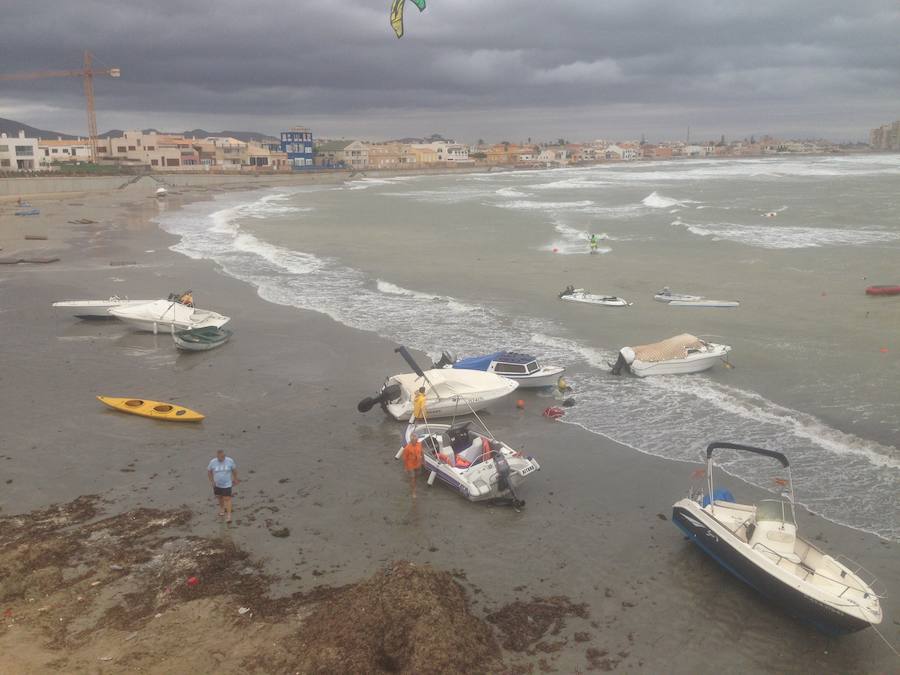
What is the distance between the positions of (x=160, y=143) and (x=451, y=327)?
12481 cm

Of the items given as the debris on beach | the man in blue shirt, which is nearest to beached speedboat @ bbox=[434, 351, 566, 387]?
the man in blue shirt

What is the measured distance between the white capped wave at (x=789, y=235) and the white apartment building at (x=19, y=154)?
90.9 metres

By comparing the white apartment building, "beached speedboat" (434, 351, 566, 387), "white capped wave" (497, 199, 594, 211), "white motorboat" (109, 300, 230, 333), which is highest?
the white apartment building

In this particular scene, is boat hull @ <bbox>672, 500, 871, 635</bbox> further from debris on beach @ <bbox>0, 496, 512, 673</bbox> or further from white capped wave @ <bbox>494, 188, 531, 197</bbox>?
white capped wave @ <bbox>494, 188, 531, 197</bbox>

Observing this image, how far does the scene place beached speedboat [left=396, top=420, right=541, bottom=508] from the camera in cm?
1169

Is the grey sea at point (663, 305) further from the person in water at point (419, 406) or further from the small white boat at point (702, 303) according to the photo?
the person in water at point (419, 406)

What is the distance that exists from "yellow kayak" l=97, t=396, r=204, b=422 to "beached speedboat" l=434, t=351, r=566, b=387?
5984mm

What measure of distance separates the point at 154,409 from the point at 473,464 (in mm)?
7446

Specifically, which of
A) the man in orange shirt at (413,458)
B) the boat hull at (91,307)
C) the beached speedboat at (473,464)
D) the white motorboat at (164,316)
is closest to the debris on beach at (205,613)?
the beached speedboat at (473,464)

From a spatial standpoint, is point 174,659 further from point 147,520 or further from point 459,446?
point 459,446

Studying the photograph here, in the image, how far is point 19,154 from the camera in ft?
325

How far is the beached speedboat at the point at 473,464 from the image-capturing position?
38.4 ft

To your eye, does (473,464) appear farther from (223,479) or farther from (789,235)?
(789,235)

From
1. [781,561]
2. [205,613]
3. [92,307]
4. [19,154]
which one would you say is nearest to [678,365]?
[781,561]
